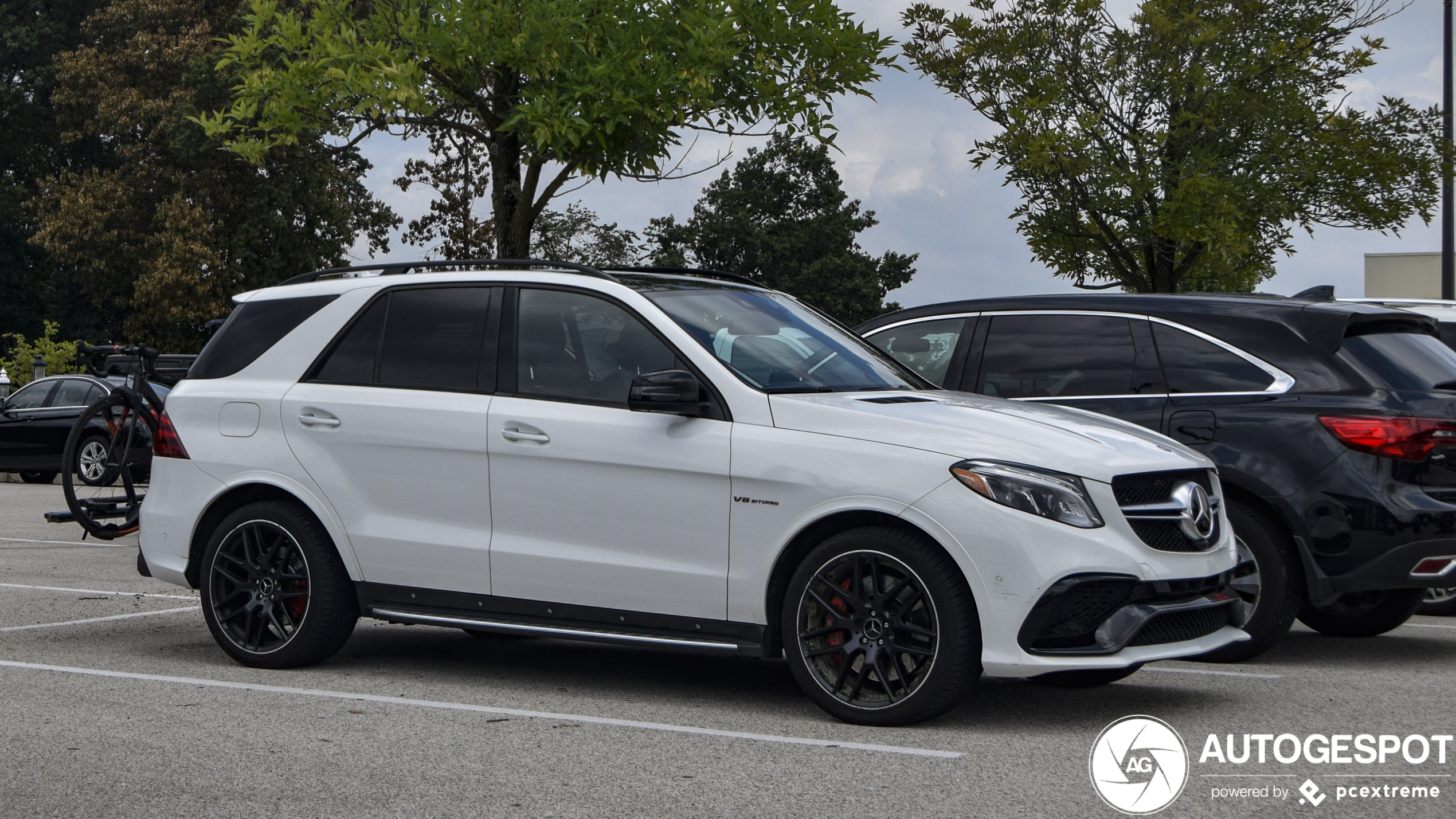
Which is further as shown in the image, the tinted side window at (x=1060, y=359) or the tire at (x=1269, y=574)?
the tinted side window at (x=1060, y=359)

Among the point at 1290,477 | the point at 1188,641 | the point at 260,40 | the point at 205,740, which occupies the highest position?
the point at 260,40

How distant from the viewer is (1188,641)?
5.71m

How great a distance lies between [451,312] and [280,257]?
40300 millimetres

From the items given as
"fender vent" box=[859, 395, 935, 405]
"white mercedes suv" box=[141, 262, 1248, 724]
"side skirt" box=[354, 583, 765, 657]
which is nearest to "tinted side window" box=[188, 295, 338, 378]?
"white mercedes suv" box=[141, 262, 1248, 724]

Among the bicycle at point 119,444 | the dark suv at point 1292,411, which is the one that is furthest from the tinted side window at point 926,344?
the bicycle at point 119,444

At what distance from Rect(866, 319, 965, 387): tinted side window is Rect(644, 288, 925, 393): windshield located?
1.55 m

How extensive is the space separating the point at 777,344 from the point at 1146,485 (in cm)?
174

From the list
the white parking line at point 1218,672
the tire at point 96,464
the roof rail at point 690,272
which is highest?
the roof rail at point 690,272

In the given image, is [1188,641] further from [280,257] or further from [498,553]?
[280,257]

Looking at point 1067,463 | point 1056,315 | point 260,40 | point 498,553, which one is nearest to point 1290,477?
point 1056,315

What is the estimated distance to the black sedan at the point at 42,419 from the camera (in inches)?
871

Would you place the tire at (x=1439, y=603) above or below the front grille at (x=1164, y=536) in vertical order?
below

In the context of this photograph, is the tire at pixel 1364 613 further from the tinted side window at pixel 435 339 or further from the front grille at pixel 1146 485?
the tinted side window at pixel 435 339

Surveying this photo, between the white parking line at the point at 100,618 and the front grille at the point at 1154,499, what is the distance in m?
5.45
